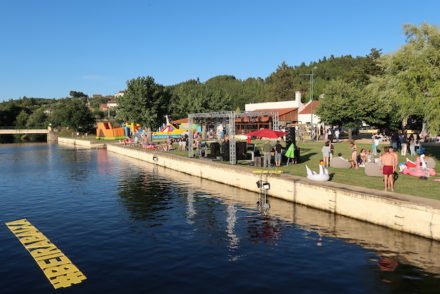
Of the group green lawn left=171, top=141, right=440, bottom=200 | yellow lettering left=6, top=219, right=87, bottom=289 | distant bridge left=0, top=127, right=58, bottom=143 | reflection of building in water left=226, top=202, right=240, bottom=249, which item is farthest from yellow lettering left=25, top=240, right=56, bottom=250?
distant bridge left=0, top=127, right=58, bottom=143

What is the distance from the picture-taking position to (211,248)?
13.3 m

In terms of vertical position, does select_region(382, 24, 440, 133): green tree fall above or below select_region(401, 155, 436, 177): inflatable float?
above

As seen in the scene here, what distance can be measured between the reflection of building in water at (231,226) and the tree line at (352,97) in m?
11.6

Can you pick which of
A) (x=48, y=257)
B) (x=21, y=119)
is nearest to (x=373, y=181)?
(x=48, y=257)

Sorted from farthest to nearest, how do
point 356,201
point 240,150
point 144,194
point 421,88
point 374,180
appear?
point 240,150
point 144,194
point 421,88
point 374,180
point 356,201

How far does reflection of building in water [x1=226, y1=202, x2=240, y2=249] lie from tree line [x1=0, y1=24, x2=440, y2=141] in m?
11.6

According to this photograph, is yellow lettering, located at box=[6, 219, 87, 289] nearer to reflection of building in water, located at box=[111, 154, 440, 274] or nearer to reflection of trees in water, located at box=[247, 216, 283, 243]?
reflection of trees in water, located at box=[247, 216, 283, 243]

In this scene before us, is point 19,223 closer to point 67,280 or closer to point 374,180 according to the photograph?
point 67,280

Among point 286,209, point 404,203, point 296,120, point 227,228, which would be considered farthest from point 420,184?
point 296,120

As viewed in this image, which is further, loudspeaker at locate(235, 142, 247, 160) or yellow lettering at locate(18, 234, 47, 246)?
loudspeaker at locate(235, 142, 247, 160)

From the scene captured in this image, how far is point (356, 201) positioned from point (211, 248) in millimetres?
6744

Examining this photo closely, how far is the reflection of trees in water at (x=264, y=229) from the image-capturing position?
14352 millimetres

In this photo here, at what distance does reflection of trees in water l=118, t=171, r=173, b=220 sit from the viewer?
18969 mm

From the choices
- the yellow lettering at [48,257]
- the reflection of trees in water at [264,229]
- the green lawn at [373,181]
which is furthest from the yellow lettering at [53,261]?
the green lawn at [373,181]
